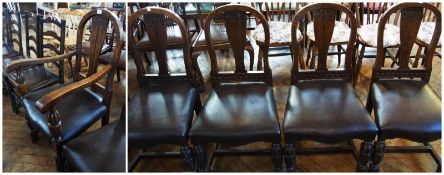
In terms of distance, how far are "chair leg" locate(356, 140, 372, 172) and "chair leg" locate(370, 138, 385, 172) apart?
0.07ft

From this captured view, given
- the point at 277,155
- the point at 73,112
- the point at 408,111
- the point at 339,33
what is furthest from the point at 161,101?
the point at 339,33

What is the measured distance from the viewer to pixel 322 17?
1.47 metres

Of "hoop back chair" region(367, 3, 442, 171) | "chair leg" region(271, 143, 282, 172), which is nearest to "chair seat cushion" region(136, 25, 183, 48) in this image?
"chair leg" region(271, 143, 282, 172)

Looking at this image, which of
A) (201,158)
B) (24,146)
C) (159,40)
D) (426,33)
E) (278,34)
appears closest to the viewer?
(201,158)

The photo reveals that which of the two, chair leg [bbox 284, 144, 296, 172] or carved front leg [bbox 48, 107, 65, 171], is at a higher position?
carved front leg [bbox 48, 107, 65, 171]

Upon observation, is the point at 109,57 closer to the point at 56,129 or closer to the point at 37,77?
the point at 37,77

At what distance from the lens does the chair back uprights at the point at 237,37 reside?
56.6 inches

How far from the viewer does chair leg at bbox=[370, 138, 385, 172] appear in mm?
1336

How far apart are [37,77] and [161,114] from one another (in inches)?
36.3

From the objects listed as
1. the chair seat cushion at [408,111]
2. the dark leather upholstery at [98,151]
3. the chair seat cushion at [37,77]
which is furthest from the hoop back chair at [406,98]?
the chair seat cushion at [37,77]

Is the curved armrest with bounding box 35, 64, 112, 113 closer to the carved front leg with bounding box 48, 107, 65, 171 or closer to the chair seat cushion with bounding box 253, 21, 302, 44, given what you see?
the carved front leg with bounding box 48, 107, 65, 171

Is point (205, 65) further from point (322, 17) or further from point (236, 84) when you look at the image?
point (322, 17)

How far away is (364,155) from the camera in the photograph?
1.38 m

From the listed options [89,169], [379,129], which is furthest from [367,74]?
[89,169]
